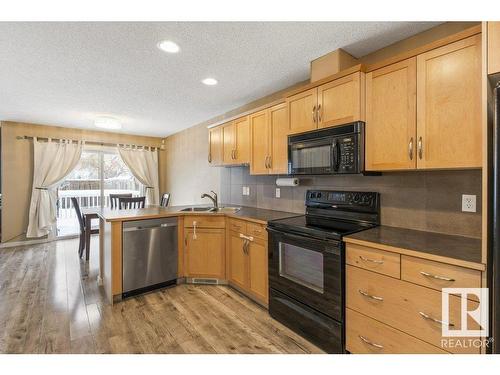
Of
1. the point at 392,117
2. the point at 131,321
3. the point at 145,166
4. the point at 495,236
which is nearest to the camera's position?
the point at 495,236

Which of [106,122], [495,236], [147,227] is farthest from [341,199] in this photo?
[106,122]

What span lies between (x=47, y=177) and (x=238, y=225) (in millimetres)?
4468

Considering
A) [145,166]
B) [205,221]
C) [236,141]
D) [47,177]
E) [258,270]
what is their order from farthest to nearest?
[145,166] < [47,177] < [236,141] < [205,221] < [258,270]

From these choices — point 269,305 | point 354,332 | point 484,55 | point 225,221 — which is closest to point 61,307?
point 225,221

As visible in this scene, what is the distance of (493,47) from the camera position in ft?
3.68

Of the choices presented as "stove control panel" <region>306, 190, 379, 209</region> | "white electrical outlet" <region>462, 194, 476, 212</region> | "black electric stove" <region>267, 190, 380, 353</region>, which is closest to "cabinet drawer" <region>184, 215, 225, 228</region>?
"black electric stove" <region>267, 190, 380, 353</region>

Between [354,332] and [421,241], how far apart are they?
0.74 metres

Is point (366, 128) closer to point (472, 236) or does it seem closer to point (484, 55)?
point (484, 55)

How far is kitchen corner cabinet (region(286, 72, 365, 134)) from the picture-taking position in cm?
183

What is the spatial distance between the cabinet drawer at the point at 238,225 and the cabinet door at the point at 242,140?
758 mm

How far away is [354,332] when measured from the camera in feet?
5.24

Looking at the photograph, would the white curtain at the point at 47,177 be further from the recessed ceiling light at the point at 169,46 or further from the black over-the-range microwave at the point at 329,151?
the black over-the-range microwave at the point at 329,151

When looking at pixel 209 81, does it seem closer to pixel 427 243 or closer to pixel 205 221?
pixel 205 221

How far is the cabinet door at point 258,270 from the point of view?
91.5 inches
